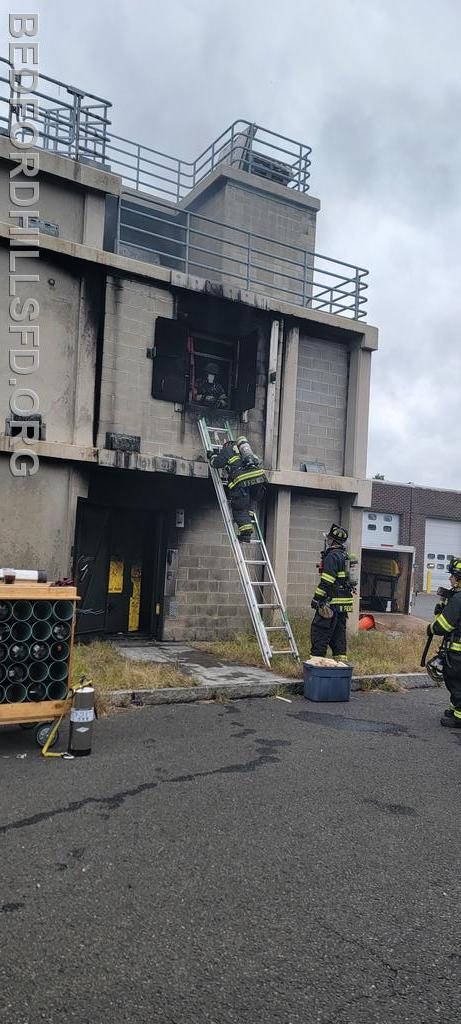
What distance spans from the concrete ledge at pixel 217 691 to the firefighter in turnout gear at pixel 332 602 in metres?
0.55

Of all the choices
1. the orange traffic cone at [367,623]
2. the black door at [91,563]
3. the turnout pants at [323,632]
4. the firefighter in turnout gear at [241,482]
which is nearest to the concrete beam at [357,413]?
the orange traffic cone at [367,623]

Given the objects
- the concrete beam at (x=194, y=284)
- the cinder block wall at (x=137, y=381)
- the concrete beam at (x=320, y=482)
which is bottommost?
the concrete beam at (x=320, y=482)

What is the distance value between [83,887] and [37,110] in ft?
36.5

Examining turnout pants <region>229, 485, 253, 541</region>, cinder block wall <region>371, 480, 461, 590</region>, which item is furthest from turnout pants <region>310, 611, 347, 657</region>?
cinder block wall <region>371, 480, 461, 590</region>

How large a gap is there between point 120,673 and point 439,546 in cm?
2652

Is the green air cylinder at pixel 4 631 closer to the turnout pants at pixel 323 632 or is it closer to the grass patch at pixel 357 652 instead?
the grass patch at pixel 357 652

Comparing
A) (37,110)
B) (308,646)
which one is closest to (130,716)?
(308,646)

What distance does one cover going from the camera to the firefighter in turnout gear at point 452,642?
24.5 ft

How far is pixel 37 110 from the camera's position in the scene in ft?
35.2

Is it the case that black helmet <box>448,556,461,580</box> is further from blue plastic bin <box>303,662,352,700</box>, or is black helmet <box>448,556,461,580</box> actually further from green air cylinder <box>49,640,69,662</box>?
green air cylinder <box>49,640,69,662</box>

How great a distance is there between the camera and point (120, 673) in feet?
27.0

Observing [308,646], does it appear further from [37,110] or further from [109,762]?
[37,110]

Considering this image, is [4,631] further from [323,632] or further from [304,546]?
[304,546]

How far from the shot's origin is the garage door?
104 feet
